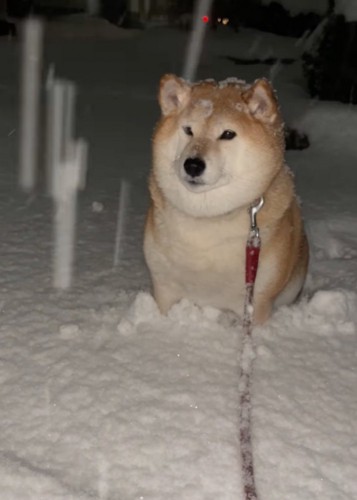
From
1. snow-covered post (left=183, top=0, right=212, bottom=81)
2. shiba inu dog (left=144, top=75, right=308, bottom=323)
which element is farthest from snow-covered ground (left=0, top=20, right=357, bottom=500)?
snow-covered post (left=183, top=0, right=212, bottom=81)

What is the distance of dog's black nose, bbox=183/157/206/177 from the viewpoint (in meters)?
2.36

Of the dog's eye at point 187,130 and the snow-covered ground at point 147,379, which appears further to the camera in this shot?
the dog's eye at point 187,130

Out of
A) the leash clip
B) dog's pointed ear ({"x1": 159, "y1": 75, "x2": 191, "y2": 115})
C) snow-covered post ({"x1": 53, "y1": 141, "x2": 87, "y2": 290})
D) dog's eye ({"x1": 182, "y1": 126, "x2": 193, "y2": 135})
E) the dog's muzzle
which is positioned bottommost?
snow-covered post ({"x1": 53, "y1": 141, "x2": 87, "y2": 290})

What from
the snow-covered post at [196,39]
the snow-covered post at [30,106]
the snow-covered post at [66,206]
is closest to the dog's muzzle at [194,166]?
the snow-covered post at [66,206]

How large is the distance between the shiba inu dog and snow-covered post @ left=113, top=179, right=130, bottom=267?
1.05 meters

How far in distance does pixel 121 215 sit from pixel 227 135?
2214 millimetres

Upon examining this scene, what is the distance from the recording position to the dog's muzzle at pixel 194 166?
7.74 ft

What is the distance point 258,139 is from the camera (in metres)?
2.50

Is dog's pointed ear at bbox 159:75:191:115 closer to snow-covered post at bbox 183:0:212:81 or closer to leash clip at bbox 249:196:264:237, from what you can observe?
leash clip at bbox 249:196:264:237

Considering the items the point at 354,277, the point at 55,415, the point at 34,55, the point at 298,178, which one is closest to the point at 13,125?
the point at 298,178

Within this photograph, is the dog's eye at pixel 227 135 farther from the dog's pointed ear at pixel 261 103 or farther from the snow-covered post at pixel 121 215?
the snow-covered post at pixel 121 215

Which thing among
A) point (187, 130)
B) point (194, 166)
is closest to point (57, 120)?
point (187, 130)

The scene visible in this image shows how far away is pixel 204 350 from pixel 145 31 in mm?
16484

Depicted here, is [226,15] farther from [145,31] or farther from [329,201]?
[329,201]
